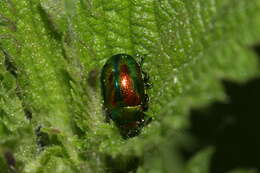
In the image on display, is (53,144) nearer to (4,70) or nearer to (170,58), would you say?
(4,70)

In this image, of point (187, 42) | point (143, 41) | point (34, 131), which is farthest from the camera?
point (143, 41)

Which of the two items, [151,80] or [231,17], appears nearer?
[231,17]

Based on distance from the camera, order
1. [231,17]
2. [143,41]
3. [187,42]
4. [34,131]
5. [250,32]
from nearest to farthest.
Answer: [250,32] < [231,17] < [187,42] < [34,131] < [143,41]

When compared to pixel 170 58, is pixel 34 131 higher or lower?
lower

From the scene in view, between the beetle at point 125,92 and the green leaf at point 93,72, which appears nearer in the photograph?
the green leaf at point 93,72

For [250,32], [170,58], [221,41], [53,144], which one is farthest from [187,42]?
[53,144]
